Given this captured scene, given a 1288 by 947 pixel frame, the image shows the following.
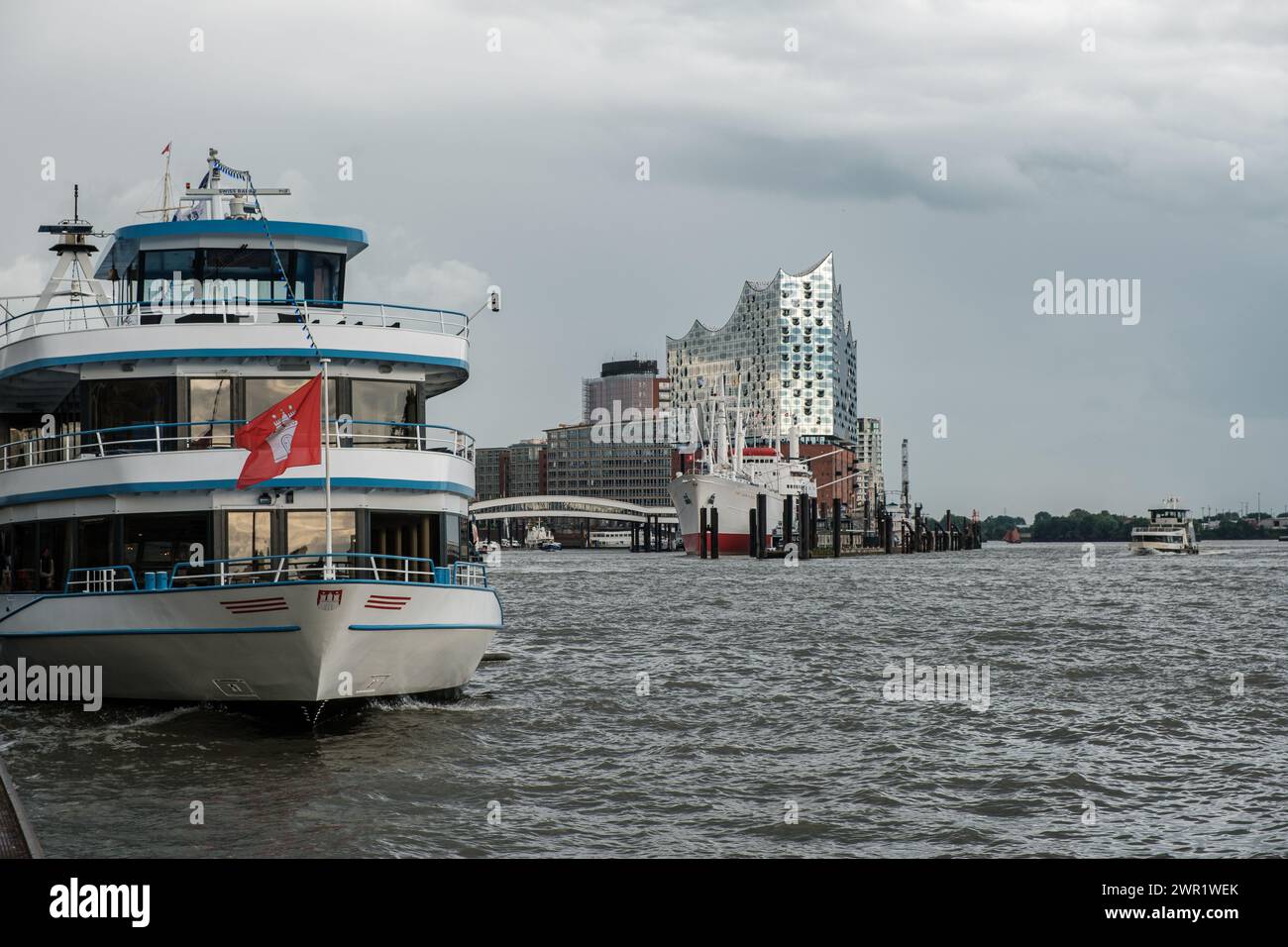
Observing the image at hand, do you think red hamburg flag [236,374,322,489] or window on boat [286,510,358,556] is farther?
window on boat [286,510,358,556]

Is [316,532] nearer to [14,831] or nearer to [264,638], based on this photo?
[264,638]

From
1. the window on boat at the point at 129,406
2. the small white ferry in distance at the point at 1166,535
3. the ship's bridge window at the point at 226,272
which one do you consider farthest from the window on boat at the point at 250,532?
the small white ferry in distance at the point at 1166,535

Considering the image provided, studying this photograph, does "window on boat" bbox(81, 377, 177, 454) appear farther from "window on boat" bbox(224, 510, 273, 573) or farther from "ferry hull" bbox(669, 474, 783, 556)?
"ferry hull" bbox(669, 474, 783, 556)

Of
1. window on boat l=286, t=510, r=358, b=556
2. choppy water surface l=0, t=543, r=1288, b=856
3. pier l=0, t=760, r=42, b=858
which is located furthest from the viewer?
window on boat l=286, t=510, r=358, b=556

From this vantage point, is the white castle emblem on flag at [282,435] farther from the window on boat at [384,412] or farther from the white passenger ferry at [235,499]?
the window on boat at [384,412]

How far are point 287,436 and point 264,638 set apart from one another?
2.76 meters

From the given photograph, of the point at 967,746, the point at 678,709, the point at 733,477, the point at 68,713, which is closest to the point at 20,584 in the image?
the point at 68,713

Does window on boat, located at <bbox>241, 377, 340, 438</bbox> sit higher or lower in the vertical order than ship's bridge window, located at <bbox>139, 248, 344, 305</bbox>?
lower

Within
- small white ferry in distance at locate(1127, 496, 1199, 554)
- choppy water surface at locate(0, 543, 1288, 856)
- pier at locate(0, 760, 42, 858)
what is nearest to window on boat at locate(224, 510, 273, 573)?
choppy water surface at locate(0, 543, 1288, 856)

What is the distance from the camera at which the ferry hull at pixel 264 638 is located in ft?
60.3

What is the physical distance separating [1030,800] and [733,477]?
122 meters

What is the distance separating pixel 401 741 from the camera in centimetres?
1931

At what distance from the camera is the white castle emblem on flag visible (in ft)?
60.0
